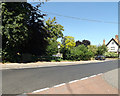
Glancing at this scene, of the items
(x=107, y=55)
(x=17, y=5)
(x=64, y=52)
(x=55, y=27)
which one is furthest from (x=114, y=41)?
(x=17, y=5)

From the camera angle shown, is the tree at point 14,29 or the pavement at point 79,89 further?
the tree at point 14,29

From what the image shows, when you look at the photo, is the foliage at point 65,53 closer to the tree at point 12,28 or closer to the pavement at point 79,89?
the tree at point 12,28

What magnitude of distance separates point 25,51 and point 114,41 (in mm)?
55923

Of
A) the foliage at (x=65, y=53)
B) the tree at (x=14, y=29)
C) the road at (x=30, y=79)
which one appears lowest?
the road at (x=30, y=79)

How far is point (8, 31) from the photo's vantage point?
1299cm

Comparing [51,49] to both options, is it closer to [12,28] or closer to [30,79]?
[12,28]

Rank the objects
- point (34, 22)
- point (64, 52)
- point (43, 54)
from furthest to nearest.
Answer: point (64, 52)
point (43, 54)
point (34, 22)

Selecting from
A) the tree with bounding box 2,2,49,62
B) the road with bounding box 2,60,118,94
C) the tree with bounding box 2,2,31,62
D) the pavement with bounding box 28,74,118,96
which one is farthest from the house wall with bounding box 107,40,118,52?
the pavement with bounding box 28,74,118,96

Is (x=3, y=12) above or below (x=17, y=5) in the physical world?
below

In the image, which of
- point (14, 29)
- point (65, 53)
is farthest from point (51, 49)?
point (14, 29)

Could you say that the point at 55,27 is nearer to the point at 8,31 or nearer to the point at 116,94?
the point at 8,31

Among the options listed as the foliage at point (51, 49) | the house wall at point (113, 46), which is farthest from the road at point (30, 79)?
the house wall at point (113, 46)

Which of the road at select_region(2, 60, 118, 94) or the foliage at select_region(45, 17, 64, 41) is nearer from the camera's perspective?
the road at select_region(2, 60, 118, 94)

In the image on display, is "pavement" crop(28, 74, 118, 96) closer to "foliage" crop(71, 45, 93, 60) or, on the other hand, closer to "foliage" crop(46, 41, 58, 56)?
"foliage" crop(46, 41, 58, 56)
